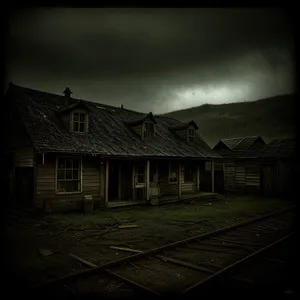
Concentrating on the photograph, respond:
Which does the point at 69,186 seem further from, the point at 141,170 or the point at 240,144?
the point at 240,144

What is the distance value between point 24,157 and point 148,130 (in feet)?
28.7

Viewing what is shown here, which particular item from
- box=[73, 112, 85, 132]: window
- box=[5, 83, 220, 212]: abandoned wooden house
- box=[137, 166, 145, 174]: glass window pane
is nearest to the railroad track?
box=[5, 83, 220, 212]: abandoned wooden house

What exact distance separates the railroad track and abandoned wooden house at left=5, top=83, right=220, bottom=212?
24.1 ft

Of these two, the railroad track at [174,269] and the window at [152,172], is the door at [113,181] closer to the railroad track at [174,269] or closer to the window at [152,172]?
the window at [152,172]

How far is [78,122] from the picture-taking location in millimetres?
15039

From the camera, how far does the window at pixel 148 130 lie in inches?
742

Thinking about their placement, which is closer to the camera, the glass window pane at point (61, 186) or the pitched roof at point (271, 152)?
the glass window pane at point (61, 186)

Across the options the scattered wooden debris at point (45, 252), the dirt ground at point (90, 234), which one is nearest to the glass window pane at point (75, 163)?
the dirt ground at point (90, 234)

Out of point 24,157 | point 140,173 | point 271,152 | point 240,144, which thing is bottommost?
point 140,173

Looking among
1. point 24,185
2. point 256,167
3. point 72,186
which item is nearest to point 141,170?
point 72,186

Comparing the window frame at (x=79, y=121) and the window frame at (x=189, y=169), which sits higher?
the window frame at (x=79, y=121)

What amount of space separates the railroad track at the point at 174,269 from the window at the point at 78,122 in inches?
375

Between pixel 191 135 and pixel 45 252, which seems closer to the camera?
pixel 45 252

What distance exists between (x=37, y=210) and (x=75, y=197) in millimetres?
2018
